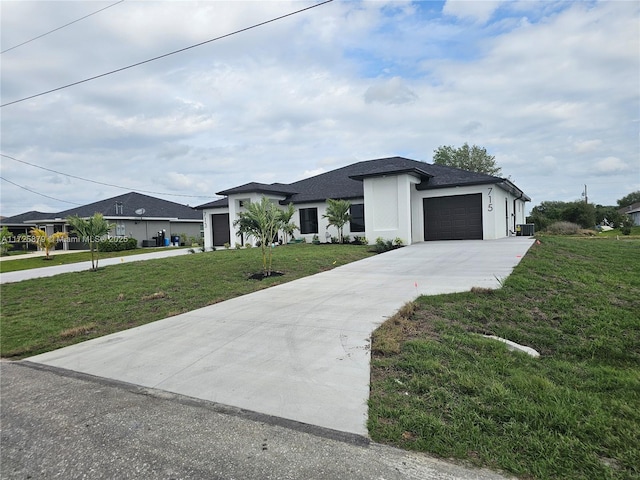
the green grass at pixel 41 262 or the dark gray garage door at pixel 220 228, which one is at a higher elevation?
the dark gray garage door at pixel 220 228

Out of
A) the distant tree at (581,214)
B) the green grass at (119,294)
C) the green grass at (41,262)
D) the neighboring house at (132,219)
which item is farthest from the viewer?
the distant tree at (581,214)

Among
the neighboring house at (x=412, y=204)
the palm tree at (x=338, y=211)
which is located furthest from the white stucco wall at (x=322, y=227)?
the palm tree at (x=338, y=211)

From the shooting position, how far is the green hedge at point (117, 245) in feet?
90.1

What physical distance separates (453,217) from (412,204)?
2188 millimetres

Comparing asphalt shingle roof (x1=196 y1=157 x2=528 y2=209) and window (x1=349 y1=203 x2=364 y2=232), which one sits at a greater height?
asphalt shingle roof (x1=196 y1=157 x2=528 y2=209)

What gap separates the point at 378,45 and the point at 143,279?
10184mm

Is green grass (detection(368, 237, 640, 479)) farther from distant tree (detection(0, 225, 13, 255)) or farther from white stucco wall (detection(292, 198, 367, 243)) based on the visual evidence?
distant tree (detection(0, 225, 13, 255))

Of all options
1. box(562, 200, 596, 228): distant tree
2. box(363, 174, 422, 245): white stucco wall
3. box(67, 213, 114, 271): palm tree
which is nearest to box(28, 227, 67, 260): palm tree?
box(67, 213, 114, 271): palm tree

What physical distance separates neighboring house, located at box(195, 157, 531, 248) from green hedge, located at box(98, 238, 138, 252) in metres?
10.6

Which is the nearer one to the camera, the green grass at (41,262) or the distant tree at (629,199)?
the green grass at (41,262)

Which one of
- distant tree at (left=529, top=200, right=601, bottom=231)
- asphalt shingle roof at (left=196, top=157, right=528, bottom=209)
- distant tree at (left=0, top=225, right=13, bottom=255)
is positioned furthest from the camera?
distant tree at (left=529, top=200, right=601, bottom=231)

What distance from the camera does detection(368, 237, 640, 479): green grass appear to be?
264 centimetres

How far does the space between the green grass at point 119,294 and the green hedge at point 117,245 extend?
1402cm

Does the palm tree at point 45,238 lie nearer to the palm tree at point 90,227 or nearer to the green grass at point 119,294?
the palm tree at point 90,227
